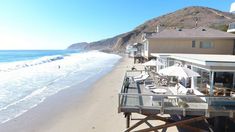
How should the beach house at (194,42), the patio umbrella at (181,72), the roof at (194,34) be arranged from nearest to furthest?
the patio umbrella at (181,72) → the beach house at (194,42) → the roof at (194,34)

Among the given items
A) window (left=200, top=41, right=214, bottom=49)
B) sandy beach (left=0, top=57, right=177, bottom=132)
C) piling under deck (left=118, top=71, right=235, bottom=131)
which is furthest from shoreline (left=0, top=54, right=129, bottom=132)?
window (left=200, top=41, right=214, bottom=49)

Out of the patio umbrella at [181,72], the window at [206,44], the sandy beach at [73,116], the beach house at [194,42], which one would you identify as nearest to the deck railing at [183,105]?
the patio umbrella at [181,72]

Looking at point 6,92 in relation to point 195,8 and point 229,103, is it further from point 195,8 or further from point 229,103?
point 195,8

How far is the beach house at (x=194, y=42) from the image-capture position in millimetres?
26891

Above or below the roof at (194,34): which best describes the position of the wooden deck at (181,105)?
below

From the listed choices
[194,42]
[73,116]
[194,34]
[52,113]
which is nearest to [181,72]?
[73,116]

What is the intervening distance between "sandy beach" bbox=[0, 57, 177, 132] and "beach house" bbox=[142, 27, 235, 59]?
33.1 feet

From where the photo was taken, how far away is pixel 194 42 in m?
27.9

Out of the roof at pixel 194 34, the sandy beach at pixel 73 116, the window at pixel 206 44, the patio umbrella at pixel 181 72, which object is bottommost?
the sandy beach at pixel 73 116

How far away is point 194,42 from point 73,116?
17345 mm

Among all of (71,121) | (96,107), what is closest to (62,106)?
(96,107)

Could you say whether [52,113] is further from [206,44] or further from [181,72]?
[206,44]

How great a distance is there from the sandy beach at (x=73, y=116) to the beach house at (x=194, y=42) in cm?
1009

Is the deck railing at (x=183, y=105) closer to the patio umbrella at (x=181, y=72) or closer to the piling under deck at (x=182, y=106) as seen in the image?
the piling under deck at (x=182, y=106)
